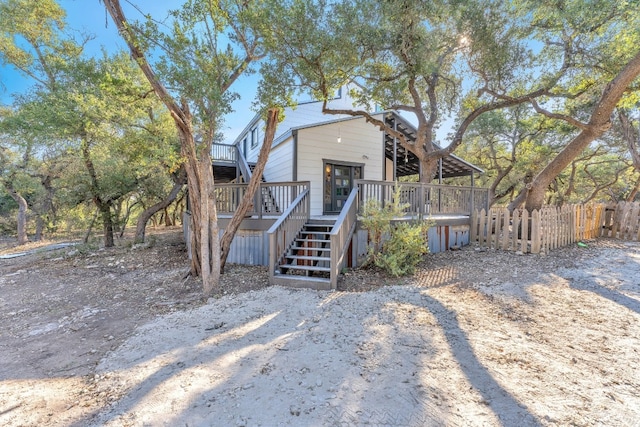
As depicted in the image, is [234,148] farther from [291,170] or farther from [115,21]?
[115,21]

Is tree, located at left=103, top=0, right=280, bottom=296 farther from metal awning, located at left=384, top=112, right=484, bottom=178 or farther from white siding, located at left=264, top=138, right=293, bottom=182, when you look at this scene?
metal awning, located at left=384, top=112, right=484, bottom=178

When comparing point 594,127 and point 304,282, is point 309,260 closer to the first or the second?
point 304,282

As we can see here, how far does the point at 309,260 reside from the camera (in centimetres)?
664

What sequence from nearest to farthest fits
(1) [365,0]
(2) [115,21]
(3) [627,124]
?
(2) [115,21] → (1) [365,0] → (3) [627,124]

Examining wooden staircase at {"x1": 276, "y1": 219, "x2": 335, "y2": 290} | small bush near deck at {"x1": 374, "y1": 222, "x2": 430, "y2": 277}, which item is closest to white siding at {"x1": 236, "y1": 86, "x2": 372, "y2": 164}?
wooden staircase at {"x1": 276, "y1": 219, "x2": 335, "y2": 290}

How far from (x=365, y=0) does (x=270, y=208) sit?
6.23m

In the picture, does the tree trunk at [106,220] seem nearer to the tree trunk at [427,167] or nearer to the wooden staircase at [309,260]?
the wooden staircase at [309,260]

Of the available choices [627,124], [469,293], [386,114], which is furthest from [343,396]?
[627,124]

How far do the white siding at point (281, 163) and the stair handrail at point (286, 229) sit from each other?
334 centimetres

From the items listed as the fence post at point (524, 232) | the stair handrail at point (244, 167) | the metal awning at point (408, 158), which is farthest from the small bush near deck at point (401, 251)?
the stair handrail at point (244, 167)

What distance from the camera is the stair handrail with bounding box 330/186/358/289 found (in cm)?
562

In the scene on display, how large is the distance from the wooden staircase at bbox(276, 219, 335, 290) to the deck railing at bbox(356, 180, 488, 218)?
1.44m

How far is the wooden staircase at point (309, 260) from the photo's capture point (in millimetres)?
5832

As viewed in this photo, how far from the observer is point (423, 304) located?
15.5 ft
